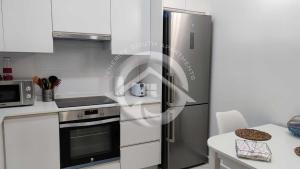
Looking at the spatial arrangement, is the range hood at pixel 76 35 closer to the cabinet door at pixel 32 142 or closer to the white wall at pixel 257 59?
the cabinet door at pixel 32 142

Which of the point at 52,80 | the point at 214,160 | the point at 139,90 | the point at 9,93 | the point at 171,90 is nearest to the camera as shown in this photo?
the point at 214,160

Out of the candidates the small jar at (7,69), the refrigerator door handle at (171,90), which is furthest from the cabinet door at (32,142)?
the refrigerator door handle at (171,90)

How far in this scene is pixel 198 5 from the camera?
255 cm

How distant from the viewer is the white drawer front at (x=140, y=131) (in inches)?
86.9

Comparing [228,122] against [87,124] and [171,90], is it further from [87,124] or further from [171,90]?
[87,124]

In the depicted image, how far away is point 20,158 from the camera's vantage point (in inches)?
70.1

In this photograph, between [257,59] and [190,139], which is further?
[190,139]

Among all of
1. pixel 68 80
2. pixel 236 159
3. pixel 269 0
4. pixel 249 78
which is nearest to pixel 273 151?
pixel 236 159

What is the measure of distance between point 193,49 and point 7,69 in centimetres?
195

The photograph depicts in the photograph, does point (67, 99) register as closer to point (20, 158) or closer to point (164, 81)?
point (20, 158)

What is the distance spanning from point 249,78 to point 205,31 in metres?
0.74

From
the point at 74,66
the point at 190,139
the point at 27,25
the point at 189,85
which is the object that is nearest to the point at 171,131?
the point at 190,139

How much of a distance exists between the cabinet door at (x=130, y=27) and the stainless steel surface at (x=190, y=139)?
911 mm

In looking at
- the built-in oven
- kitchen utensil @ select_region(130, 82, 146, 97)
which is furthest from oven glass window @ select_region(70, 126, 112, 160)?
kitchen utensil @ select_region(130, 82, 146, 97)
